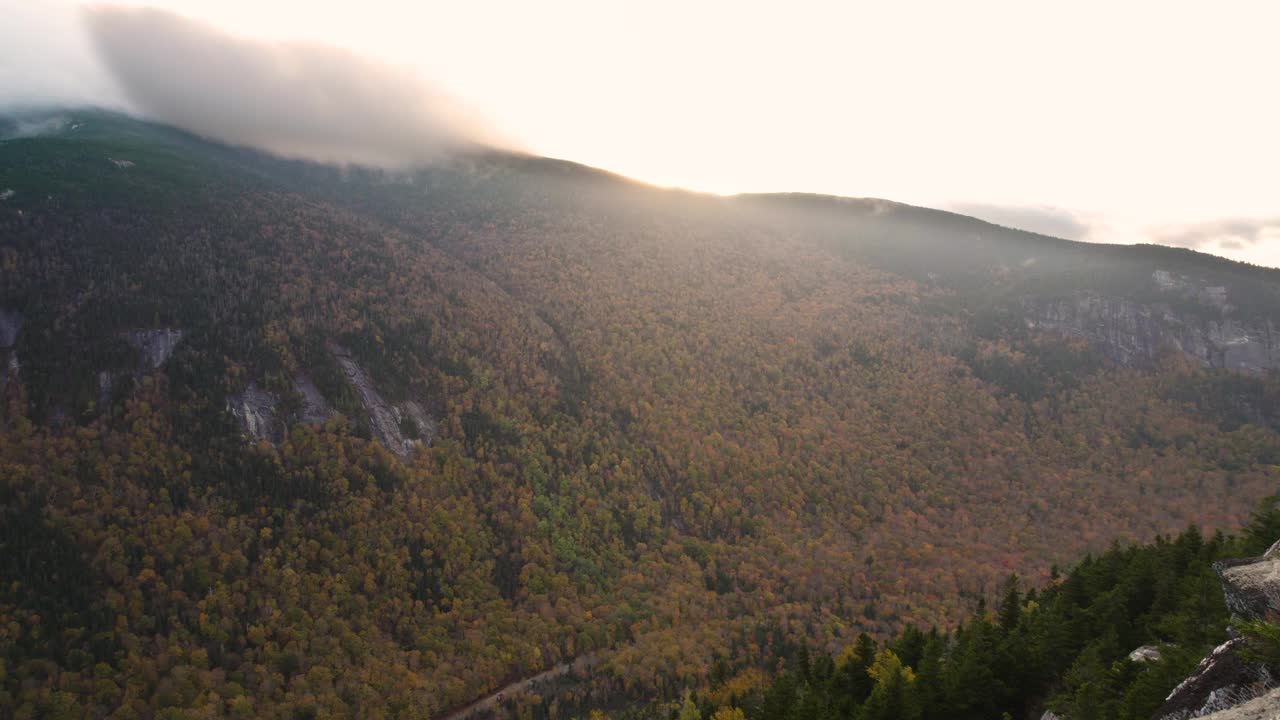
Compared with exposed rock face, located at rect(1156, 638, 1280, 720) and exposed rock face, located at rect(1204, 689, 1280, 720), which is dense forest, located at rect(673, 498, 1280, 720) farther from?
exposed rock face, located at rect(1204, 689, 1280, 720)

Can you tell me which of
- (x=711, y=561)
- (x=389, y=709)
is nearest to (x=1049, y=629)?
(x=389, y=709)

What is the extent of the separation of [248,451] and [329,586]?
47531 millimetres

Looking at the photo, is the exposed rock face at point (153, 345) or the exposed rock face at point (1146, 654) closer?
the exposed rock face at point (1146, 654)

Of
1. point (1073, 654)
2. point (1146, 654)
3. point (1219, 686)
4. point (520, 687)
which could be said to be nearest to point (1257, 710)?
point (1219, 686)

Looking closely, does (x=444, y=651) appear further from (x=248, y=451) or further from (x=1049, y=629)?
(x=1049, y=629)

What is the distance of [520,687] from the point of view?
146875mm

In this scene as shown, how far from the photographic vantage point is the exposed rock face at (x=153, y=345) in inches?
7549

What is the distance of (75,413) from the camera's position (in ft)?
567

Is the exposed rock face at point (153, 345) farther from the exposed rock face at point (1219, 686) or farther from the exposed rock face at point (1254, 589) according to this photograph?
the exposed rock face at point (1254, 589)

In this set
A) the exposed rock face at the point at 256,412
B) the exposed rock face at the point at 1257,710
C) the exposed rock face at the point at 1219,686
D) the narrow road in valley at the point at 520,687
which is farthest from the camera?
the exposed rock face at the point at 256,412

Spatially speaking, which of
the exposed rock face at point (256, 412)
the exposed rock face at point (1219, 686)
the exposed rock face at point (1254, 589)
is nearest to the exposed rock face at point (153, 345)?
the exposed rock face at point (256, 412)

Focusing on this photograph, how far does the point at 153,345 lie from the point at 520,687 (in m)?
151

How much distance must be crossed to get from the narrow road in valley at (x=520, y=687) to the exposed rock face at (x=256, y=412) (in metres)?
96.3

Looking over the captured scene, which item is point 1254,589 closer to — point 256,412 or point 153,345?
point 256,412
